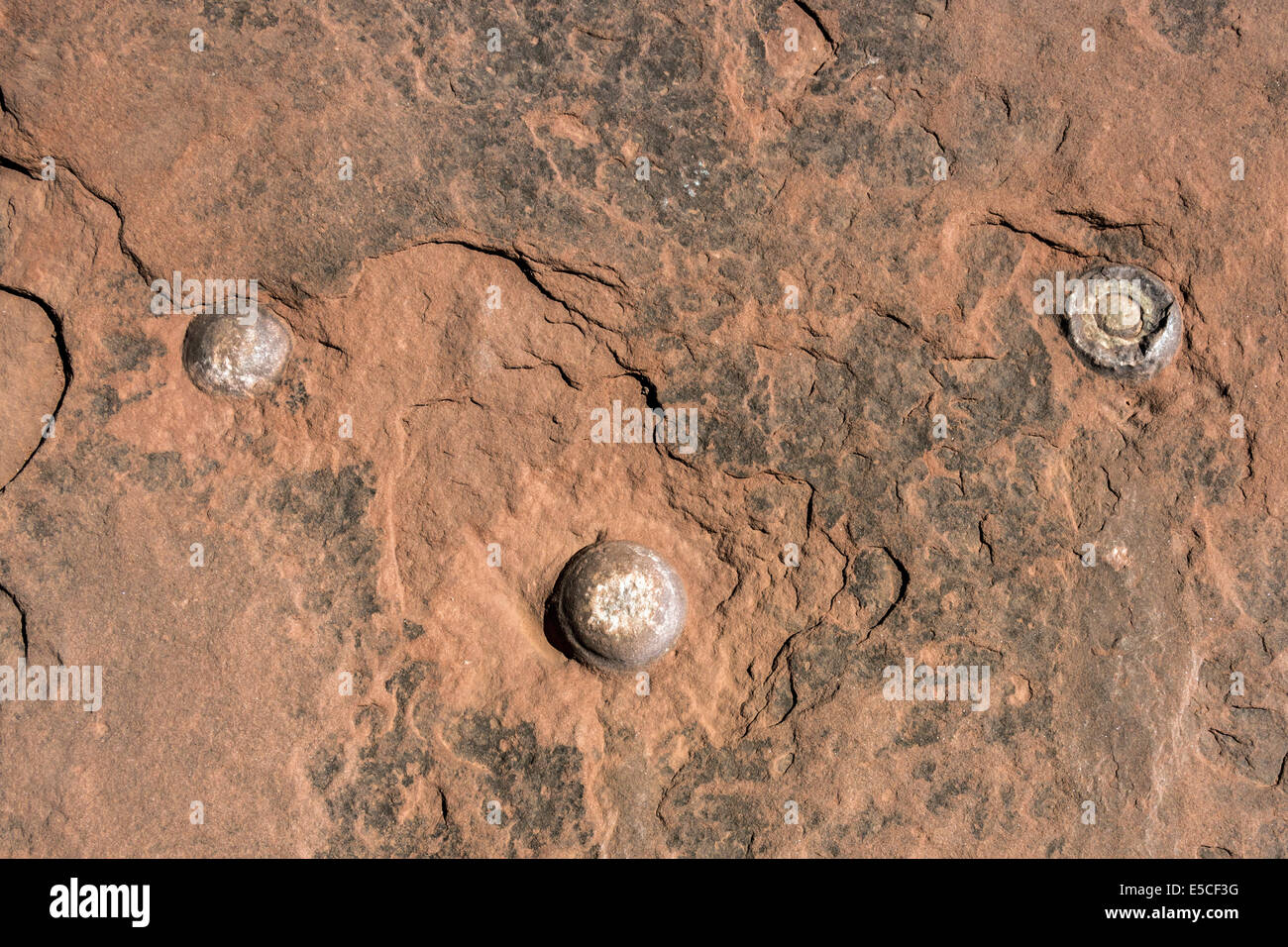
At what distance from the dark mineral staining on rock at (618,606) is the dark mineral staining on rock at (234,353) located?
1.44 m

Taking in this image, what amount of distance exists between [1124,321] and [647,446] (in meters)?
2.00

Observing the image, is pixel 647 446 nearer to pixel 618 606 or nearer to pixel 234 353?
pixel 618 606

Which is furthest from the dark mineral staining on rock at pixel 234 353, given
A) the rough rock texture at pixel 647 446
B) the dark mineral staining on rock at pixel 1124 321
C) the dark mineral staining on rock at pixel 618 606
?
the dark mineral staining on rock at pixel 1124 321

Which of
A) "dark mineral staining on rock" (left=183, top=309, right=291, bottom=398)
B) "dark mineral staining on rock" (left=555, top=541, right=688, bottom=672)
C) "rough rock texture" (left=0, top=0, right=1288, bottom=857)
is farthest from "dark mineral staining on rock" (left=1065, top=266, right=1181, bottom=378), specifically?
"dark mineral staining on rock" (left=183, top=309, right=291, bottom=398)

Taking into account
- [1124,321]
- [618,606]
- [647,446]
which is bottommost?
[618,606]

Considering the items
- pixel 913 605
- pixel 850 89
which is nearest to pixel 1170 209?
pixel 850 89

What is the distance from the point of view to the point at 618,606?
11.5 feet

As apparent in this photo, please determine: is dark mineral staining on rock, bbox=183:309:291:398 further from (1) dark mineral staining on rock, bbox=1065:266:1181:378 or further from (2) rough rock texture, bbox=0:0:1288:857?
(1) dark mineral staining on rock, bbox=1065:266:1181:378

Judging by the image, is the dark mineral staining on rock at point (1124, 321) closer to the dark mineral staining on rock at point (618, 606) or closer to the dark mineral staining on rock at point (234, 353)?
the dark mineral staining on rock at point (618, 606)

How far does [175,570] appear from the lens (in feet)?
11.7

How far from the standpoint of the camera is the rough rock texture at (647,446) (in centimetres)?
359

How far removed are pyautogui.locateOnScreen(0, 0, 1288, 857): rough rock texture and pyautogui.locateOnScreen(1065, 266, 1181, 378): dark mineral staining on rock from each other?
0.26 ft

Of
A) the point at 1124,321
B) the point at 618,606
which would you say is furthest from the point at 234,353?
the point at 1124,321

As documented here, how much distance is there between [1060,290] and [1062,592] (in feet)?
4.01
